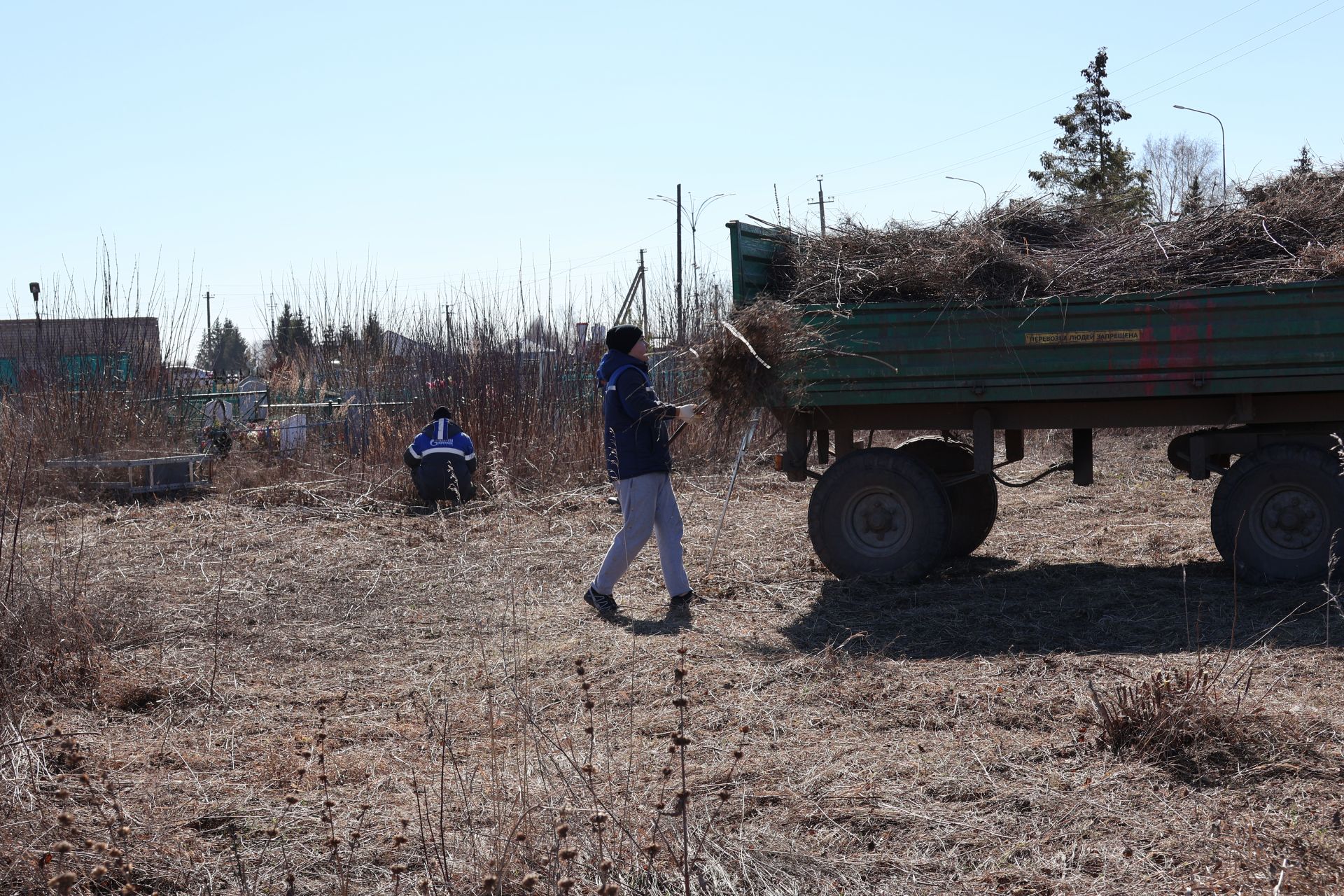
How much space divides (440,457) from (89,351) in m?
5.49

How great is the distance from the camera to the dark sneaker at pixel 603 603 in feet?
23.2

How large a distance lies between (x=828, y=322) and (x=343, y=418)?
8885 mm

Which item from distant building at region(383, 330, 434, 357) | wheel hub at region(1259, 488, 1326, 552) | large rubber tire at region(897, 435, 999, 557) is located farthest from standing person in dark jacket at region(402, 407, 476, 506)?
wheel hub at region(1259, 488, 1326, 552)

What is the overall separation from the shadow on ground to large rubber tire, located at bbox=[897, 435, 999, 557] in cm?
68

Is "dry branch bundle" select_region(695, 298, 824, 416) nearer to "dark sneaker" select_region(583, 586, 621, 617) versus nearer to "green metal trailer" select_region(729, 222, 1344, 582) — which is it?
"green metal trailer" select_region(729, 222, 1344, 582)

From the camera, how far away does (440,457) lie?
11703 millimetres

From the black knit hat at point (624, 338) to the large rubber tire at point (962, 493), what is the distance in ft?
7.41

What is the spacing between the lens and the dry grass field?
→ 3.33 metres

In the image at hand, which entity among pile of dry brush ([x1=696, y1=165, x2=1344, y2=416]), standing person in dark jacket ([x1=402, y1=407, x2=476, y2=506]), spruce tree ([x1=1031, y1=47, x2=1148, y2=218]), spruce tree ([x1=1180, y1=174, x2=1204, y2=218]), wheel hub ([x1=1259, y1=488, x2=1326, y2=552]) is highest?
spruce tree ([x1=1031, y1=47, x2=1148, y2=218])

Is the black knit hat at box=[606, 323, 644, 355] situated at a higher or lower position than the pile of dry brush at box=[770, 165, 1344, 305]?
lower

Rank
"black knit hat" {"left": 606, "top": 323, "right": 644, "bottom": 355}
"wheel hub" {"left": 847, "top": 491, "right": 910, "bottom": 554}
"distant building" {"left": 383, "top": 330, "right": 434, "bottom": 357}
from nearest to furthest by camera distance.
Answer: "black knit hat" {"left": 606, "top": 323, "right": 644, "bottom": 355} → "wheel hub" {"left": 847, "top": 491, "right": 910, "bottom": 554} → "distant building" {"left": 383, "top": 330, "right": 434, "bottom": 357}

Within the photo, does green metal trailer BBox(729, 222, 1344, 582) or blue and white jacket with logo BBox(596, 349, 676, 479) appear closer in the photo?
green metal trailer BBox(729, 222, 1344, 582)

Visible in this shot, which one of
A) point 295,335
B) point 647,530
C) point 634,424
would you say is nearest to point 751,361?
point 634,424

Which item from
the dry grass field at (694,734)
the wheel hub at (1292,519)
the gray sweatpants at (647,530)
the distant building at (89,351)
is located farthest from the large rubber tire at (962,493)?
the distant building at (89,351)
